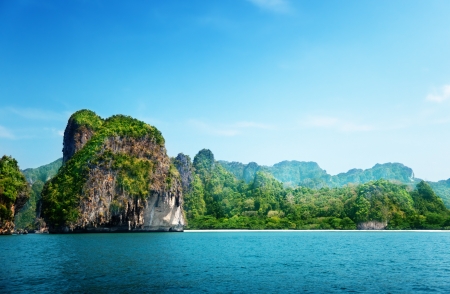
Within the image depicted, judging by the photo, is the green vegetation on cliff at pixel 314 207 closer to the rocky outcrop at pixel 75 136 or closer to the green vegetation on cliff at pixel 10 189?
the rocky outcrop at pixel 75 136

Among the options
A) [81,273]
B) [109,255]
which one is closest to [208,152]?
[109,255]

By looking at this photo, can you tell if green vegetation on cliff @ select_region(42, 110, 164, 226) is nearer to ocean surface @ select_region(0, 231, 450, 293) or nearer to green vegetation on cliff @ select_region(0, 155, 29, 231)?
green vegetation on cliff @ select_region(0, 155, 29, 231)

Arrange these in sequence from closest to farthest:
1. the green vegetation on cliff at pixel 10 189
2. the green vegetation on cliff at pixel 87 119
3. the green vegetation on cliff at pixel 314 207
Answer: the green vegetation on cliff at pixel 10 189, the green vegetation on cliff at pixel 87 119, the green vegetation on cliff at pixel 314 207

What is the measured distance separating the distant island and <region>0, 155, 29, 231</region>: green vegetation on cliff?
43cm

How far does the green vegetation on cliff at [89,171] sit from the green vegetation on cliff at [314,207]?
1945 inches

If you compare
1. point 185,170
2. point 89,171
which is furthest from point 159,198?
point 185,170

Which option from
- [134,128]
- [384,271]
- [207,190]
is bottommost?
[384,271]

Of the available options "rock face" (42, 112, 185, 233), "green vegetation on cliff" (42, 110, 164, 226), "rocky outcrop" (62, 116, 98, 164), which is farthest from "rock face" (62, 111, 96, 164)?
"green vegetation on cliff" (42, 110, 164, 226)

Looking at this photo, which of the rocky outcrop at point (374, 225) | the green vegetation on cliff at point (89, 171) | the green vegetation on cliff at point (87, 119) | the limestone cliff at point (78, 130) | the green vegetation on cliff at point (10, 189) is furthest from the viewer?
the rocky outcrop at point (374, 225)

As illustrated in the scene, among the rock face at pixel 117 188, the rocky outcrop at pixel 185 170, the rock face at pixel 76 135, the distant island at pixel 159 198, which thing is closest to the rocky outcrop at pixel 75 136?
the rock face at pixel 76 135

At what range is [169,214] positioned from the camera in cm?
10162

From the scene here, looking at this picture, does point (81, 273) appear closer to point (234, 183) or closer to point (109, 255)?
point (109, 255)

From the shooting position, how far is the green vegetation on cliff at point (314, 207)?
124688 millimetres

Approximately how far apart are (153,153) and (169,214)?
17533 mm
